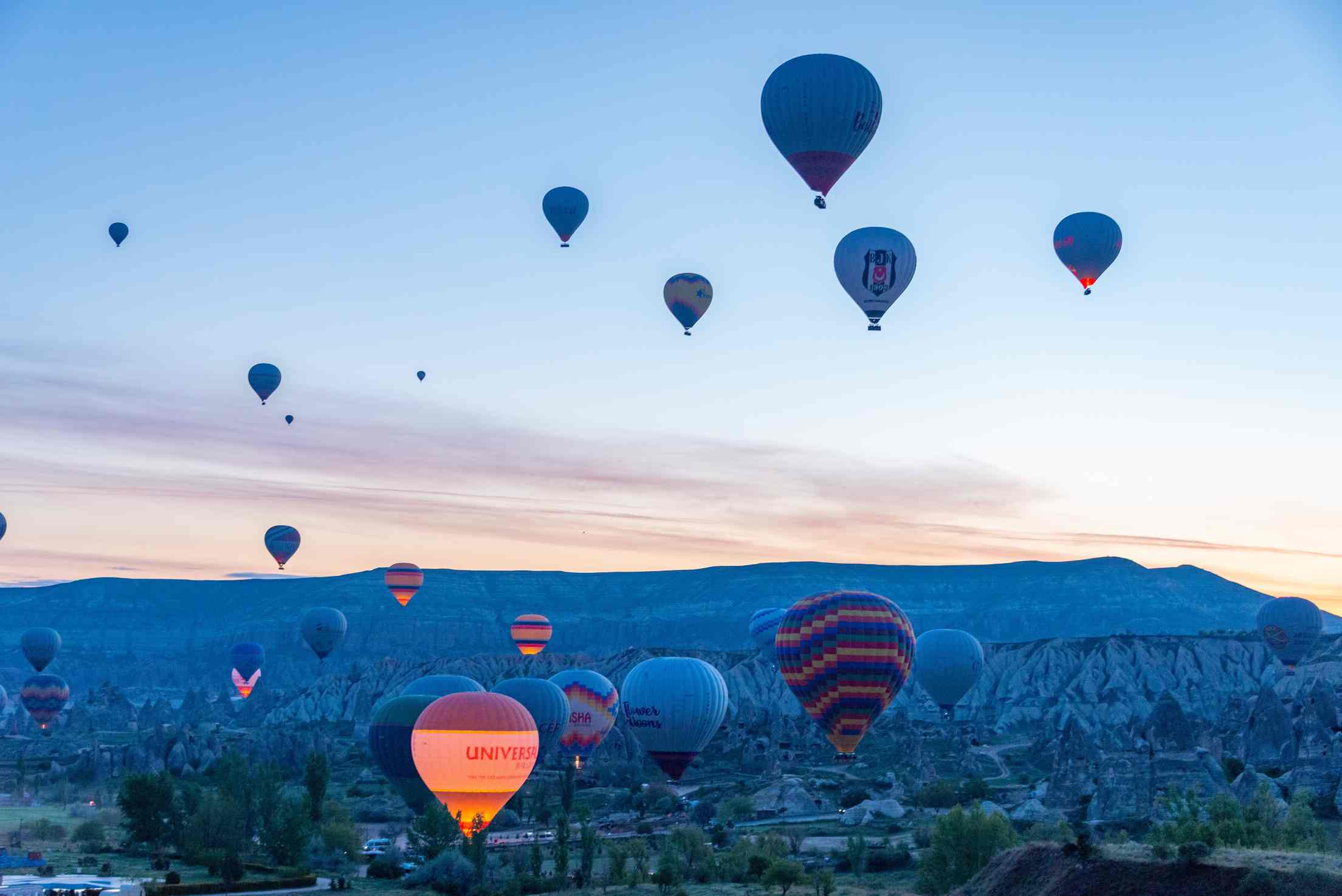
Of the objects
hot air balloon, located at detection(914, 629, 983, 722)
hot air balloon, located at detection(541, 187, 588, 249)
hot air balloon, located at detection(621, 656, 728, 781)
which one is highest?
hot air balloon, located at detection(541, 187, 588, 249)

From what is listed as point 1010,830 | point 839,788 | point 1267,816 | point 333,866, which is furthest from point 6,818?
point 1267,816

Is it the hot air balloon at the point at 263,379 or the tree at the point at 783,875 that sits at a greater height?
the hot air balloon at the point at 263,379

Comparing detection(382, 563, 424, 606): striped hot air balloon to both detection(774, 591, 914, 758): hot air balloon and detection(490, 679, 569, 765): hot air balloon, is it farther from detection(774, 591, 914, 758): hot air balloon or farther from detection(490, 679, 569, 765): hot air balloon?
detection(774, 591, 914, 758): hot air balloon

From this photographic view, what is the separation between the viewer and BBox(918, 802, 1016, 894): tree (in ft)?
172

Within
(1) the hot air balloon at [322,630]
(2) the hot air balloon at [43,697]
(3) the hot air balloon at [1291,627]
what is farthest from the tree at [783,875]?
(2) the hot air balloon at [43,697]

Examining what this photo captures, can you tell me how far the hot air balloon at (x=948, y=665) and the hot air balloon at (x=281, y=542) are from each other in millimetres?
63110

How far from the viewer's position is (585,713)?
364 ft

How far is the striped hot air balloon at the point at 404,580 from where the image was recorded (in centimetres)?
16762

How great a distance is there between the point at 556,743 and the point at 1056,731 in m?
53.4

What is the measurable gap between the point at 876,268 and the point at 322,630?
116 meters

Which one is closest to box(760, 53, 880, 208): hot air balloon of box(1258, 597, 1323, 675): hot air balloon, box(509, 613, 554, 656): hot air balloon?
box(1258, 597, 1323, 675): hot air balloon

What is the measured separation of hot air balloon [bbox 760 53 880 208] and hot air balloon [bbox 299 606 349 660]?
11767 centimetres

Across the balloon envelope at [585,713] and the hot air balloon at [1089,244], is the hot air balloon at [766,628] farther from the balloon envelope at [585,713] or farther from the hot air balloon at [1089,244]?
the hot air balloon at [1089,244]

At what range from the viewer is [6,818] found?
90.7 m
